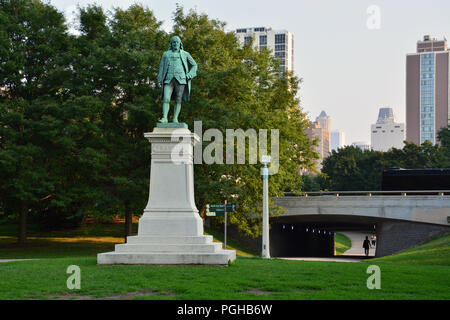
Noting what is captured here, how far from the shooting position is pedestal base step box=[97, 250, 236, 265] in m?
14.5

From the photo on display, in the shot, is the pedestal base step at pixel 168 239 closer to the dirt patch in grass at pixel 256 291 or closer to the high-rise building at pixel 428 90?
the dirt patch in grass at pixel 256 291

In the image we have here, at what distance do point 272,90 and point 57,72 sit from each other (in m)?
16.8

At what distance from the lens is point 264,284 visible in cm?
1129

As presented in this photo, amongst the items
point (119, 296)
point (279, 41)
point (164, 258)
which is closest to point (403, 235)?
point (164, 258)

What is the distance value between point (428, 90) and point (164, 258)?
634ft

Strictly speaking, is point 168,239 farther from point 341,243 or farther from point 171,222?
point 341,243

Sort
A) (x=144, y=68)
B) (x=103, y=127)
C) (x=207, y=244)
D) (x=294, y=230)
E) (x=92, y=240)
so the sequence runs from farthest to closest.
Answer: (x=294, y=230)
(x=92, y=240)
(x=103, y=127)
(x=144, y=68)
(x=207, y=244)

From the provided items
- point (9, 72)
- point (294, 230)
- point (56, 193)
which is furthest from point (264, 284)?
point (294, 230)

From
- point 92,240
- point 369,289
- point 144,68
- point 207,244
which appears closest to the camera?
point 369,289

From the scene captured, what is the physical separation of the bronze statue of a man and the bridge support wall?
99.6 ft

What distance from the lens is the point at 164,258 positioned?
1462 cm

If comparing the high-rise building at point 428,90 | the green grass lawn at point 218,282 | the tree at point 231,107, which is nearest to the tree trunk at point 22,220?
the tree at point 231,107

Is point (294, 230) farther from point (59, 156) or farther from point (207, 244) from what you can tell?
point (207, 244)

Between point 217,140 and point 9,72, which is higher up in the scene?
point 9,72
